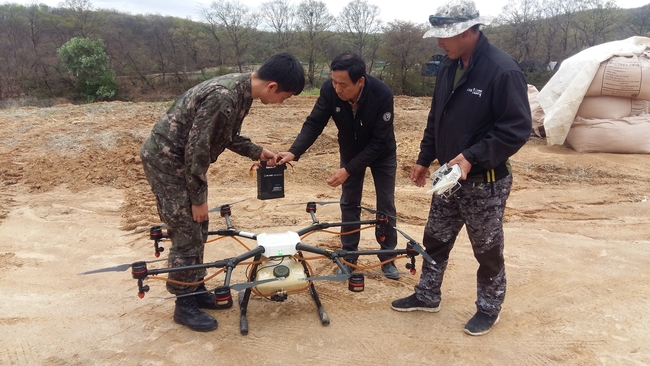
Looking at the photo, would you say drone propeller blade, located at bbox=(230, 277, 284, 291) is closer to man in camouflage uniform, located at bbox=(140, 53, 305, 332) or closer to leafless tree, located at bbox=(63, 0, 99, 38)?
man in camouflage uniform, located at bbox=(140, 53, 305, 332)

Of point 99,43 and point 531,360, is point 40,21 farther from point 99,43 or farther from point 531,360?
point 531,360

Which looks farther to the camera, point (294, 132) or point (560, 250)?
point (294, 132)

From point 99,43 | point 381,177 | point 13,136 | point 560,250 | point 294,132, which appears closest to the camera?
point 381,177

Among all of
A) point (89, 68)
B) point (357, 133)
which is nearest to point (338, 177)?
point (357, 133)

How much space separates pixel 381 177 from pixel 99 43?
27837mm

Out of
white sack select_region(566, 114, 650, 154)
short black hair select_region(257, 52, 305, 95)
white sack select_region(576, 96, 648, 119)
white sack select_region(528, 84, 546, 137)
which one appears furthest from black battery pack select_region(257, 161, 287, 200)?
white sack select_region(528, 84, 546, 137)

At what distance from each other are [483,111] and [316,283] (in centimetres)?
187

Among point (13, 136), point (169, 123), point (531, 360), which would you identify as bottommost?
point (531, 360)

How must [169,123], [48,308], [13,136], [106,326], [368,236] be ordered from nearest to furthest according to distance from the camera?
[169,123] → [106,326] → [48,308] → [368,236] → [13,136]

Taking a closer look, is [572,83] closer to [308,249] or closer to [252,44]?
[308,249]

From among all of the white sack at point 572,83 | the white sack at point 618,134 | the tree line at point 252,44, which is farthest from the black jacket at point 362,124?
the tree line at point 252,44

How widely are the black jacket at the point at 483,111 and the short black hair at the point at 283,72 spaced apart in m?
0.88

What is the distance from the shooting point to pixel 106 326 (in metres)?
3.01

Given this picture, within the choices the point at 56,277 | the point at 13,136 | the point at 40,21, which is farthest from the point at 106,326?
the point at 40,21
